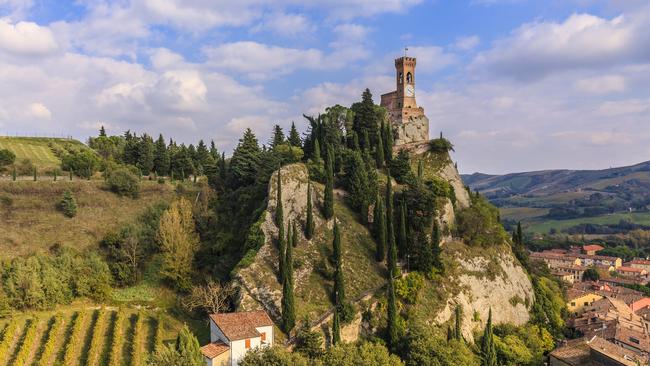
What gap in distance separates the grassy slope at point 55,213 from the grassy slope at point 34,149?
11.5 meters

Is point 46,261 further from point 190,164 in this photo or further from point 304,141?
point 304,141

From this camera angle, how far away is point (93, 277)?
164 feet

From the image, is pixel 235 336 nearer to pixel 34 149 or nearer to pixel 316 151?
pixel 316 151

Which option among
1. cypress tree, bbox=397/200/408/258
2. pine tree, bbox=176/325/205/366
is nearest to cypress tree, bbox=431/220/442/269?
cypress tree, bbox=397/200/408/258

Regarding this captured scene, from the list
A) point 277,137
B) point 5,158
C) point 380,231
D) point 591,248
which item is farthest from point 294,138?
point 591,248

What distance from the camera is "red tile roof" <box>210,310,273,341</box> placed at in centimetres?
3875

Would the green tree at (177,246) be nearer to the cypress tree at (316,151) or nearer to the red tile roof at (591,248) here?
the cypress tree at (316,151)

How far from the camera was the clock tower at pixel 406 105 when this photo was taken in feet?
254

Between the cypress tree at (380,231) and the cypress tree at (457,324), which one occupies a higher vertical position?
the cypress tree at (380,231)

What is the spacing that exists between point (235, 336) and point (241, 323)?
73.7 inches

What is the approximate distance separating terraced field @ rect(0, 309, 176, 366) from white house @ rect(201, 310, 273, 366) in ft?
18.7

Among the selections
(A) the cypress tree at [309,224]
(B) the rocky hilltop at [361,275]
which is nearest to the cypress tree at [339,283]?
(B) the rocky hilltop at [361,275]

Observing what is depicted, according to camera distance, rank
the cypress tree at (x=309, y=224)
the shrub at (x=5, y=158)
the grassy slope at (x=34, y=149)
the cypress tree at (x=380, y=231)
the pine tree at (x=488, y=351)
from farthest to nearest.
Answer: the grassy slope at (x=34, y=149) < the shrub at (x=5, y=158) < the cypress tree at (x=309, y=224) < the cypress tree at (x=380, y=231) < the pine tree at (x=488, y=351)

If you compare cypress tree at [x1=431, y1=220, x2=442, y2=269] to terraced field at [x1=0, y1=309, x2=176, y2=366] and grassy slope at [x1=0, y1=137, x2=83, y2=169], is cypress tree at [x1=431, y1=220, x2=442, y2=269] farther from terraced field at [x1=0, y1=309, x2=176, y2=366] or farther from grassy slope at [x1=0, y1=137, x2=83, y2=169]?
grassy slope at [x1=0, y1=137, x2=83, y2=169]
